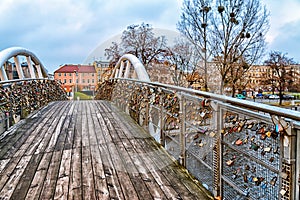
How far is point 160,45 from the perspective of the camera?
17766 mm

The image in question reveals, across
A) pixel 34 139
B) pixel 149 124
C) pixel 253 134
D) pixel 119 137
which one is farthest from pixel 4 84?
pixel 253 134

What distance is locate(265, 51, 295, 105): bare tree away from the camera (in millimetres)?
24750

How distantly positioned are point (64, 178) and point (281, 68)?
26.8 metres

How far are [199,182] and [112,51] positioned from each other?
16.9 m

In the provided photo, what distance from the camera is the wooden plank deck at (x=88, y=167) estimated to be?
6.47 ft

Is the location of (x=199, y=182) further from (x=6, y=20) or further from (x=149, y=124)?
(x=6, y=20)

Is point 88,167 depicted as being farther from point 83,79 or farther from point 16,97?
point 83,79

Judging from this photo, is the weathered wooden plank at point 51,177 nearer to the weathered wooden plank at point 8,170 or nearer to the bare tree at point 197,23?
the weathered wooden plank at point 8,170

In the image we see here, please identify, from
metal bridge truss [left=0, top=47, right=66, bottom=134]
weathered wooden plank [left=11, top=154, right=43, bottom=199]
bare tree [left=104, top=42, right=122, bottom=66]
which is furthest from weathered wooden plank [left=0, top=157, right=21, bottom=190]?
bare tree [left=104, top=42, right=122, bottom=66]

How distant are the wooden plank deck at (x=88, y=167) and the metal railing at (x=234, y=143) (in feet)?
0.72

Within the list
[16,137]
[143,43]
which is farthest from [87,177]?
[143,43]

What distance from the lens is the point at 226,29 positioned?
14719mm

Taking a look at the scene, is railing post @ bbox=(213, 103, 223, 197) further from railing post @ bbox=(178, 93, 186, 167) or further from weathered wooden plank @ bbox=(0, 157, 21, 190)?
weathered wooden plank @ bbox=(0, 157, 21, 190)

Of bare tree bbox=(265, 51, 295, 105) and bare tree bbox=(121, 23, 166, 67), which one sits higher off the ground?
bare tree bbox=(121, 23, 166, 67)
